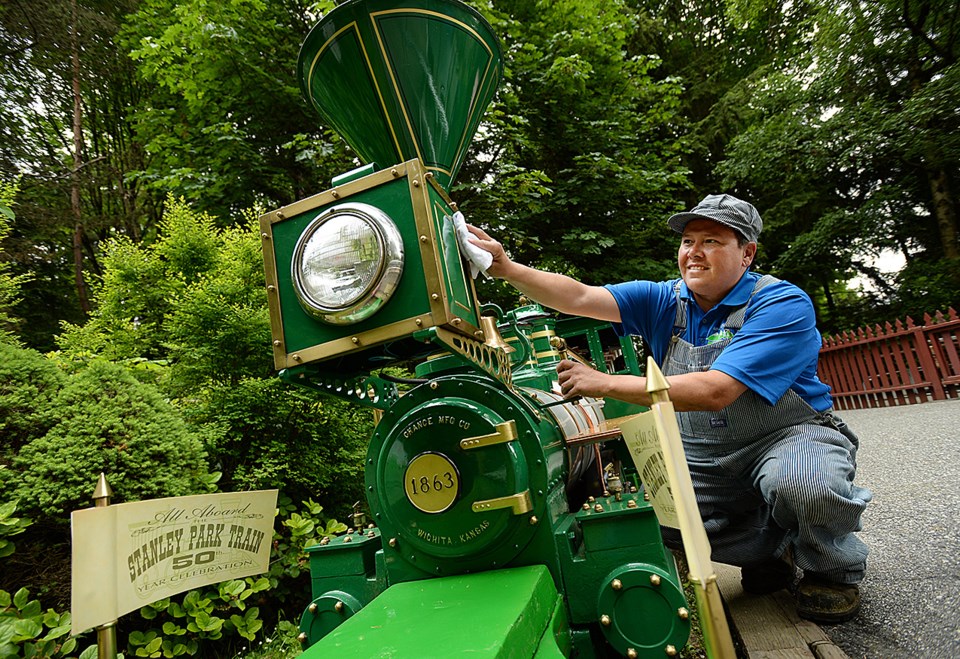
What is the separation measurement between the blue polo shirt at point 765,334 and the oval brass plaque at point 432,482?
0.91m

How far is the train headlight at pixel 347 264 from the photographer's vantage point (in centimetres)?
133

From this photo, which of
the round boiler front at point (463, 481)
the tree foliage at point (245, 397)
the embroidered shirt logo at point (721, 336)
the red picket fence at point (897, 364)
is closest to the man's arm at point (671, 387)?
the round boiler front at point (463, 481)

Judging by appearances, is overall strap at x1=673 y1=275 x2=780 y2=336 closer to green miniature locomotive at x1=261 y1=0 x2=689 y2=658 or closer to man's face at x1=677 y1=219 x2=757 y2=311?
man's face at x1=677 y1=219 x2=757 y2=311

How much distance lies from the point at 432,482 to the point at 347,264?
69 cm

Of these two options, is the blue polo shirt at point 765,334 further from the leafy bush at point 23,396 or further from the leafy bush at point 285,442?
the leafy bush at point 23,396

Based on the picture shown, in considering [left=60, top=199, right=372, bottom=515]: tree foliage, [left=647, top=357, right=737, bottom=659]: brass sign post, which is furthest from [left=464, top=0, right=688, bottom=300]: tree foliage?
[left=647, top=357, right=737, bottom=659]: brass sign post

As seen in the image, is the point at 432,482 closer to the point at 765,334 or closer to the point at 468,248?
the point at 468,248

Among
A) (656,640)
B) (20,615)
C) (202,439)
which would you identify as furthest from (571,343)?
(20,615)

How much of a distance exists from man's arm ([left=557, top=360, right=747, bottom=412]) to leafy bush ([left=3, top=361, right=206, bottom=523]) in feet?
6.65

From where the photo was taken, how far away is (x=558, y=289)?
2188 millimetres

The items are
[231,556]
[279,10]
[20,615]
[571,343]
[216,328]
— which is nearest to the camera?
[231,556]

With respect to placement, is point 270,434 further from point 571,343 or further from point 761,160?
point 761,160

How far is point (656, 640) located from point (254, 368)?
294 cm

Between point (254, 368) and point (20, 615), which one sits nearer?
point (20, 615)
